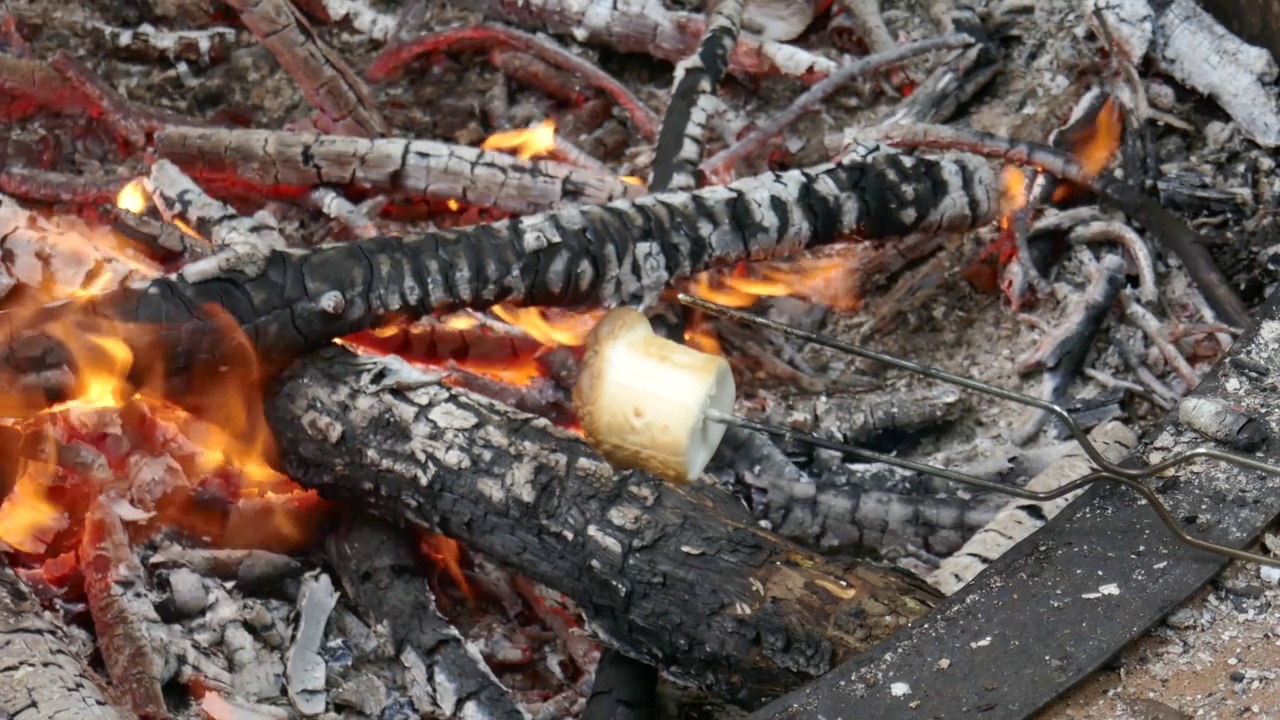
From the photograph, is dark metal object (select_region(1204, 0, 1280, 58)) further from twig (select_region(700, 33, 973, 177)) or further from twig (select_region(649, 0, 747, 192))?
twig (select_region(649, 0, 747, 192))

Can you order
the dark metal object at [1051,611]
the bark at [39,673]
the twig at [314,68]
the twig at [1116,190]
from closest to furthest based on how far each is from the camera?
the dark metal object at [1051,611] → the bark at [39,673] → the twig at [1116,190] → the twig at [314,68]

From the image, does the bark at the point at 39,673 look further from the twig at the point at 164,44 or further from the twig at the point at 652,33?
the twig at the point at 652,33

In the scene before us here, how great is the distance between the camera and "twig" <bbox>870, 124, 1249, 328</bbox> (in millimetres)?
3281

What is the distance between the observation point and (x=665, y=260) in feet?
10.3

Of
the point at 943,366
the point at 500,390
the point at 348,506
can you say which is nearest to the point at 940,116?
the point at 943,366

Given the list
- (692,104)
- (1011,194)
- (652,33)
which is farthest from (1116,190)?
(652,33)

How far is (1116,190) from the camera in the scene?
354cm

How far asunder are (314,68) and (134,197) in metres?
0.64

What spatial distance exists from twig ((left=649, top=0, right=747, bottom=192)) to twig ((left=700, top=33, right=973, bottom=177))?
8.1 inches

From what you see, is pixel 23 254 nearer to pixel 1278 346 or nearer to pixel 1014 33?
pixel 1278 346

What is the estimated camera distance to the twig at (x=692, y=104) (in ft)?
11.5

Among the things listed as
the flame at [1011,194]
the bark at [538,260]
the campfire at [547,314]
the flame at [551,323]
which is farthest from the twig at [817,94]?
the flame at [551,323]

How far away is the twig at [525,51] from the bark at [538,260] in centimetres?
81

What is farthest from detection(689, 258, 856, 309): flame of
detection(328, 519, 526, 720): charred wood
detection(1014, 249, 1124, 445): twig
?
detection(328, 519, 526, 720): charred wood
